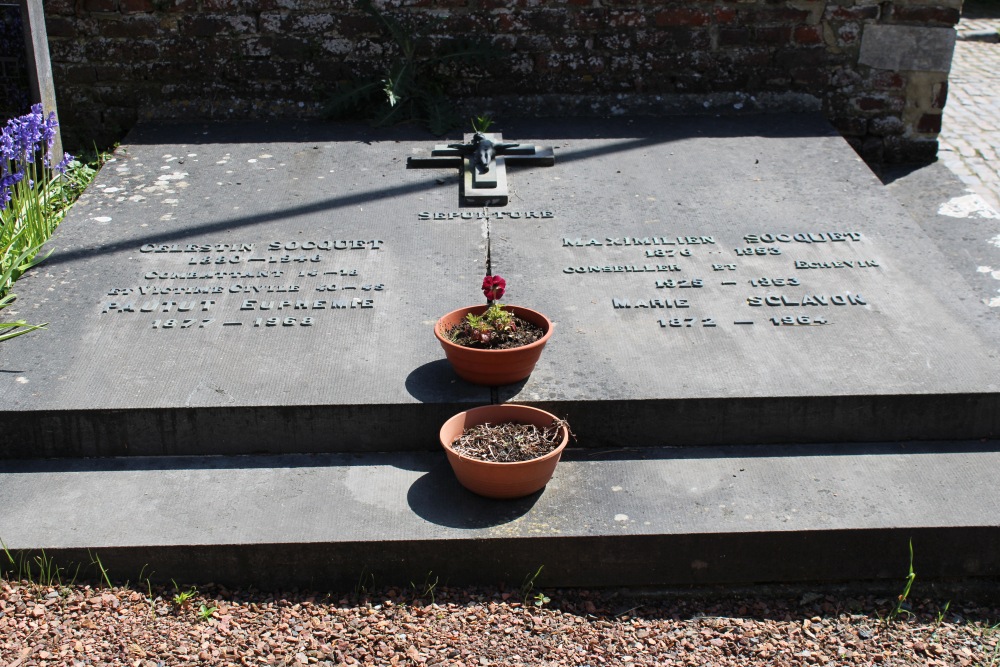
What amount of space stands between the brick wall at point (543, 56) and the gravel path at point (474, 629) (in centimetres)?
374

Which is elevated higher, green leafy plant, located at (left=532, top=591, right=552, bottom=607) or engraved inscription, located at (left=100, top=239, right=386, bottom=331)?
engraved inscription, located at (left=100, top=239, right=386, bottom=331)

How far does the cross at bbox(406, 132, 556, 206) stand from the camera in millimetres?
Answer: 5031

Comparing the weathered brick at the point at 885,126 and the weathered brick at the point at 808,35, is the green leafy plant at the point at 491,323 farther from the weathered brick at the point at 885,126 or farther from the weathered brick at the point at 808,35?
the weathered brick at the point at 885,126

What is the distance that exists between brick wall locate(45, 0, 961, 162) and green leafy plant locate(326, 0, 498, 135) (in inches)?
2.9

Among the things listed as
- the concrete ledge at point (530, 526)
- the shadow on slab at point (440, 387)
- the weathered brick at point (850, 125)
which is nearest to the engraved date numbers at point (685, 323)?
the concrete ledge at point (530, 526)

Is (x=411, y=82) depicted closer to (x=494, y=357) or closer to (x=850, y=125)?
(x=850, y=125)

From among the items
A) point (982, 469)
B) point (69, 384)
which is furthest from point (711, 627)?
point (69, 384)

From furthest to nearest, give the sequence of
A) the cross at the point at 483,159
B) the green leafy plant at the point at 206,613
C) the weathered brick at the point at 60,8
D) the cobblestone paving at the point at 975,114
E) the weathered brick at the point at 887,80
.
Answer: the cobblestone paving at the point at 975,114 < the weathered brick at the point at 887,80 < the weathered brick at the point at 60,8 < the cross at the point at 483,159 < the green leafy plant at the point at 206,613

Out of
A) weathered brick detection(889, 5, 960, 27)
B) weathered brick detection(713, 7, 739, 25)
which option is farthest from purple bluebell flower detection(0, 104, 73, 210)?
weathered brick detection(889, 5, 960, 27)

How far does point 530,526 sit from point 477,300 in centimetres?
122

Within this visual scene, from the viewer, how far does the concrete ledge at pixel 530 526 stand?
306 cm

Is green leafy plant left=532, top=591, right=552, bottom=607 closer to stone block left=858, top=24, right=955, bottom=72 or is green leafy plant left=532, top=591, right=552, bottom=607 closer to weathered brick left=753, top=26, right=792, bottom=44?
weathered brick left=753, top=26, right=792, bottom=44

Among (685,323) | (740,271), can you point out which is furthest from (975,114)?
(685,323)

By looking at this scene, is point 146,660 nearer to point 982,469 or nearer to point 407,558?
point 407,558
